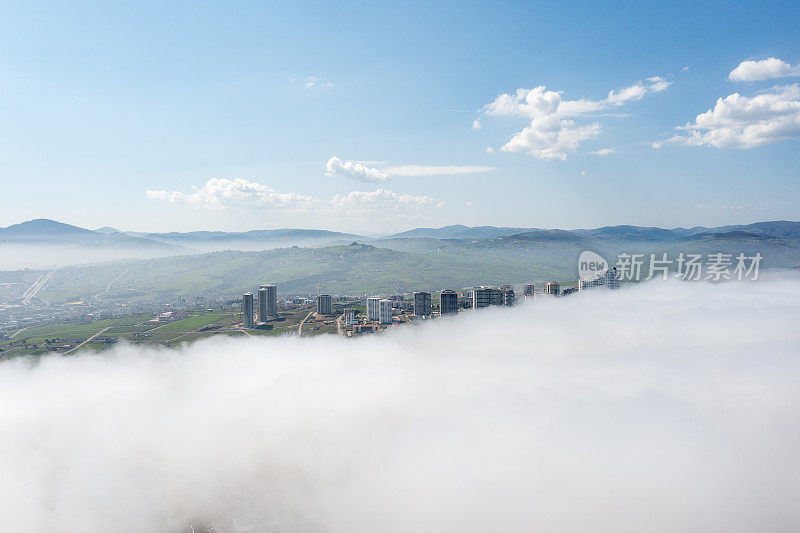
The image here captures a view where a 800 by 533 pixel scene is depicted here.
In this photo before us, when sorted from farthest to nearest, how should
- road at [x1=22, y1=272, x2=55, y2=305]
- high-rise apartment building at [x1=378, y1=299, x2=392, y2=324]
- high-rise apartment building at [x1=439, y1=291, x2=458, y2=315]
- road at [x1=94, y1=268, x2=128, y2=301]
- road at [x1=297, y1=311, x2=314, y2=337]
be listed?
road at [x1=94, y1=268, x2=128, y2=301] < road at [x1=22, y1=272, x2=55, y2=305] < high-rise apartment building at [x1=439, y1=291, x2=458, y2=315] < high-rise apartment building at [x1=378, y1=299, x2=392, y2=324] < road at [x1=297, y1=311, x2=314, y2=337]

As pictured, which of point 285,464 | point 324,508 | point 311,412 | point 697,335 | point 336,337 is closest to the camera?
point 324,508

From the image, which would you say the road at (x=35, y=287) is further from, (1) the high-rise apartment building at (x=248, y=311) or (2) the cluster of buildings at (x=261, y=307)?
(1) the high-rise apartment building at (x=248, y=311)

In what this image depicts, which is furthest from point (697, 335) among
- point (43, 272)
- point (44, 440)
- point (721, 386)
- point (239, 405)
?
point (43, 272)

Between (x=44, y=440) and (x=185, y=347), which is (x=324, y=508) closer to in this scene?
(x=44, y=440)

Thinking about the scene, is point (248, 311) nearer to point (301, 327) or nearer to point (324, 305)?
point (301, 327)

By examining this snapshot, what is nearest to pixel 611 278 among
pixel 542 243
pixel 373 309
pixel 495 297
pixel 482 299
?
pixel 495 297

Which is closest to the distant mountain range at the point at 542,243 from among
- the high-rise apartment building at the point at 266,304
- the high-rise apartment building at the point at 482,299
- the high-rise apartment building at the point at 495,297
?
the high-rise apartment building at the point at 495,297

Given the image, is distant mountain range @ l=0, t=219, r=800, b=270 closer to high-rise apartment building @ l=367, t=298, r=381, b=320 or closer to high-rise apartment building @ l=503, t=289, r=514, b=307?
high-rise apartment building @ l=503, t=289, r=514, b=307

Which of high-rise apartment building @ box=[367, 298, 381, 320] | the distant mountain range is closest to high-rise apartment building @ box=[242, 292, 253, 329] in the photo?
high-rise apartment building @ box=[367, 298, 381, 320]
